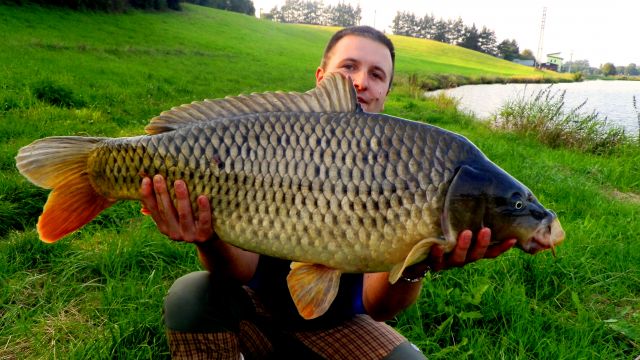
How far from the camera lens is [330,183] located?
4.26ft

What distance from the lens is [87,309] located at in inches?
82.4

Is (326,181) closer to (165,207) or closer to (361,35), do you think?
(165,207)

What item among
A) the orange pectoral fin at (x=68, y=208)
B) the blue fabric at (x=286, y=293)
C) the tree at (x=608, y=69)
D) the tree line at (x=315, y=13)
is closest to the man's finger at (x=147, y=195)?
the orange pectoral fin at (x=68, y=208)

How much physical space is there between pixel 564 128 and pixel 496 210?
7.17 meters

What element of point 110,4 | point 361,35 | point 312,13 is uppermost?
point 312,13

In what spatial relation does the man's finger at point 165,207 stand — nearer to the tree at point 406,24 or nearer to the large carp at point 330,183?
the large carp at point 330,183

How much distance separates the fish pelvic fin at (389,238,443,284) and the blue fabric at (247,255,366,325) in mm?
573

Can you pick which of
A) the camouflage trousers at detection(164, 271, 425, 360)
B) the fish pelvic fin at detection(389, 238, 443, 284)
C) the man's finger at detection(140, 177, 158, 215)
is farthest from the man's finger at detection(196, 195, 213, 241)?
the fish pelvic fin at detection(389, 238, 443, 284)

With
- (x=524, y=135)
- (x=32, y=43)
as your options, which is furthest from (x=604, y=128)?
(x=32, y=43)

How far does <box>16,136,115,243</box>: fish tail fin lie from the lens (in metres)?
1.42

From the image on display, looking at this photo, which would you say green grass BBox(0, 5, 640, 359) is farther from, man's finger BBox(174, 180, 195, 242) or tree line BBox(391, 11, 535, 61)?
tree line BBox(391, 11, 535, 61)

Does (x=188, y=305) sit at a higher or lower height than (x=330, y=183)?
lower

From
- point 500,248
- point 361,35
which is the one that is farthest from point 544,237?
point 361,35

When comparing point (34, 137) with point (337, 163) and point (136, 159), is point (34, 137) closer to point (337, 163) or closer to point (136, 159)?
point (136, 159)
